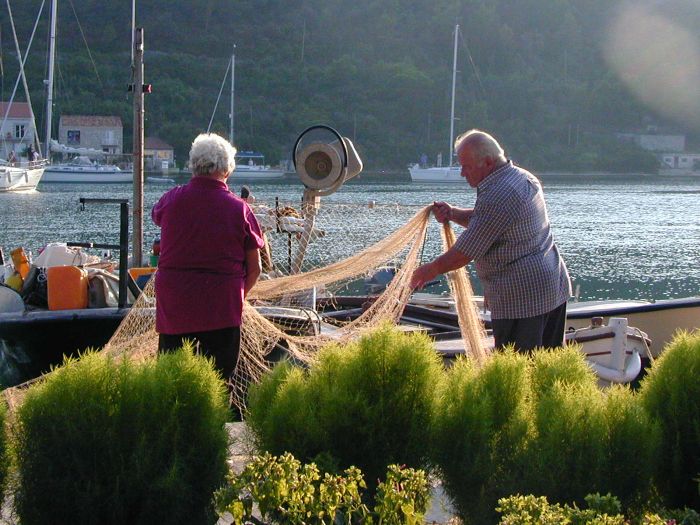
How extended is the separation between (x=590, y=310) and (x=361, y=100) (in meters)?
80.6

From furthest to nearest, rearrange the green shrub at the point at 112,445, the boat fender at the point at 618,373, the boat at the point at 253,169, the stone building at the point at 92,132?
1. the stone building at the point at 92,132
2. the boat at the point at 253,169
3. the boat fender at the point at 618,373
4. the green shrub at the point at 112,445

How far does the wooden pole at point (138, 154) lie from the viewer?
11.3 metres

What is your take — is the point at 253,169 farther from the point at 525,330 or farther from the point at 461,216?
the point at 525,330

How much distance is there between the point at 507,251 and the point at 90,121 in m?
75.6

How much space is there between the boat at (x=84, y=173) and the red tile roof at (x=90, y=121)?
7.89 meters

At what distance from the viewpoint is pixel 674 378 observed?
3453 mm

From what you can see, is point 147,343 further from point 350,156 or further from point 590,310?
point 590,310

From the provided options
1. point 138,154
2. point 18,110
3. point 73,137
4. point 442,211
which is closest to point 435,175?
point 73,137

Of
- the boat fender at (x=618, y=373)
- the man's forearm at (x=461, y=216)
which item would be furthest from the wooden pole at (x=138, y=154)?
the man's forearm at (x=461, y=216)

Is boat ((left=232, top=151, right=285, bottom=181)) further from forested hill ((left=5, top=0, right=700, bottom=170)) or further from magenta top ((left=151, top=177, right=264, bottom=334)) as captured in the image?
magenta top ((left=151, top=177, right=264, bottom=334))

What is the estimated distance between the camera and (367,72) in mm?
94812

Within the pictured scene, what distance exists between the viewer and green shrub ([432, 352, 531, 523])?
3.22m

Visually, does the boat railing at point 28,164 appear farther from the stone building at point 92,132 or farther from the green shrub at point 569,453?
the green shrub at point 569,453

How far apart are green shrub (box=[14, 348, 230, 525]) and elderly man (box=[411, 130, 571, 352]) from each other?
182 cm
